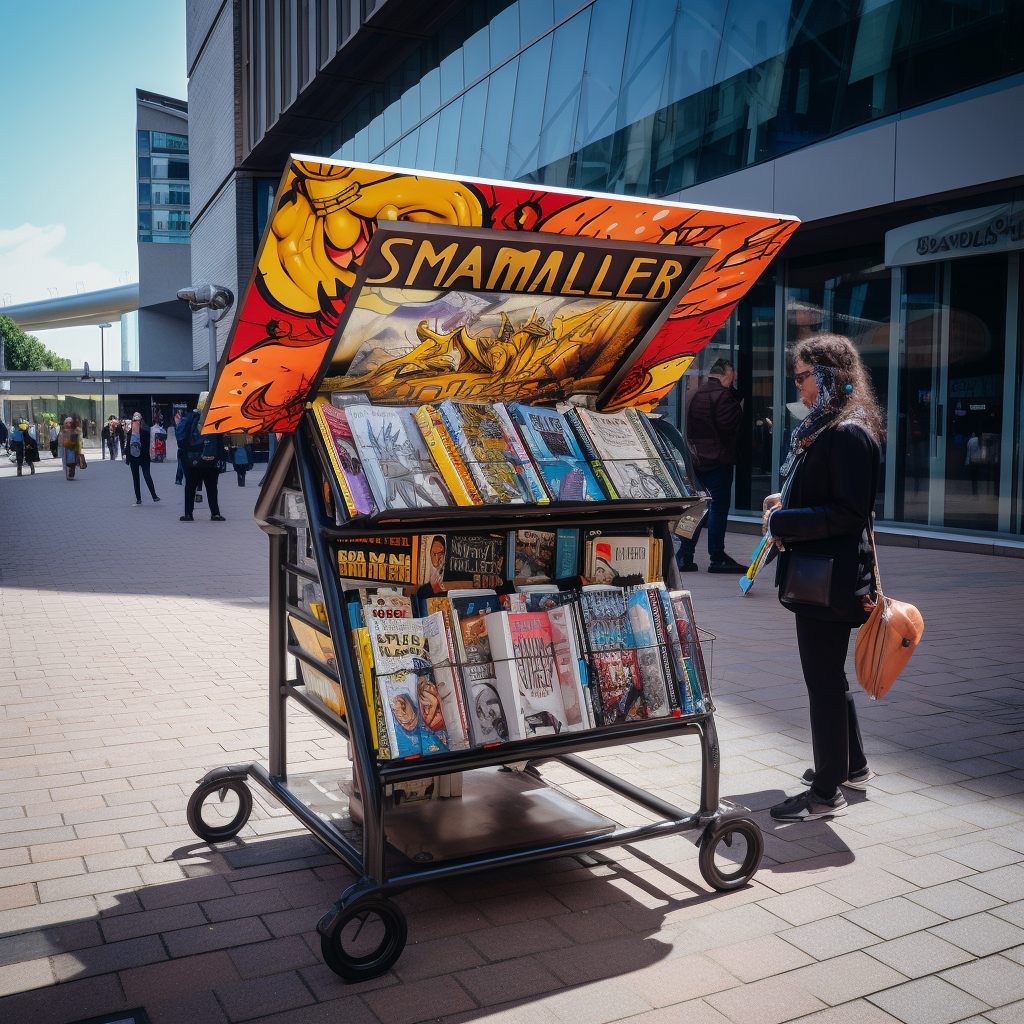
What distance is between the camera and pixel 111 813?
155 inches

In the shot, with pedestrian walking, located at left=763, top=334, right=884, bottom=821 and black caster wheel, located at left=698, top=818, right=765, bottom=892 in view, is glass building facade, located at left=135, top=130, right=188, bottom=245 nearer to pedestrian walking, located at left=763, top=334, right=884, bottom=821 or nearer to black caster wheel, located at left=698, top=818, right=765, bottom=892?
pedestrian walking, located at left=763, top=334, right=884, bottom=821

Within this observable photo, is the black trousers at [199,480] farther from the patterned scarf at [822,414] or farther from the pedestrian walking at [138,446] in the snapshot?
the patterned scarf at [822,414]

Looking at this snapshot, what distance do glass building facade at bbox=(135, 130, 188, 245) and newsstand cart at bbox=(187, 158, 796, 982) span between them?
66186mm

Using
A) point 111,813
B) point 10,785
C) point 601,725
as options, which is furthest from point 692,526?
point 10,785

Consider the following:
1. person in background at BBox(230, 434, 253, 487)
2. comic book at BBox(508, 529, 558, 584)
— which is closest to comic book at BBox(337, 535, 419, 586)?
comic book at BBox(508, 529, 558, 584)

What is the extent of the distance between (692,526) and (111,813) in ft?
8.12

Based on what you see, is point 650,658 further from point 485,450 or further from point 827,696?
point 827,696

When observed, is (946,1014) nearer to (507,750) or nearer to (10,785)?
(507,750)

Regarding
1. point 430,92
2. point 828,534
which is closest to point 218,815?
point 828,534

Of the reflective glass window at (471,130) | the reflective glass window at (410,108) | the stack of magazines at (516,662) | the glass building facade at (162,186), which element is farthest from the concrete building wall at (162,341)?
the stack of magazines at (516,662)

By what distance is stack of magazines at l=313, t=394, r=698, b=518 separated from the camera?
2986mm

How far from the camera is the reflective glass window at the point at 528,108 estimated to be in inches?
686

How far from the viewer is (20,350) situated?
119438 millimetres

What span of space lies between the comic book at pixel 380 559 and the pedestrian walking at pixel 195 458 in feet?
39.7
